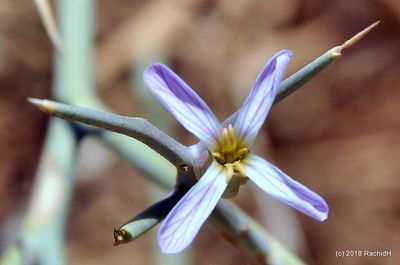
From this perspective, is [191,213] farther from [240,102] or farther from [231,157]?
[240,102]

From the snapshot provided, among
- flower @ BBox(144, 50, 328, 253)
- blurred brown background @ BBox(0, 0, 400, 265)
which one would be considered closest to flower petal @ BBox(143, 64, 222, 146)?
flower @ BBox(144, 50, 328, 253)

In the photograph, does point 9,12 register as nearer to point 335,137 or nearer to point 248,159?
point 335,137

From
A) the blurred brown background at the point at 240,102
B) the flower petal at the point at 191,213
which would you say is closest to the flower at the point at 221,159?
the flower petal at the point at 191,213

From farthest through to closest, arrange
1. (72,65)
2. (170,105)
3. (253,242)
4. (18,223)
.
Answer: (18,223)
(72,65)
(253,242)
(170,105)

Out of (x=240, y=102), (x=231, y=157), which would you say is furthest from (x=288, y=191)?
(x=240, y=102)

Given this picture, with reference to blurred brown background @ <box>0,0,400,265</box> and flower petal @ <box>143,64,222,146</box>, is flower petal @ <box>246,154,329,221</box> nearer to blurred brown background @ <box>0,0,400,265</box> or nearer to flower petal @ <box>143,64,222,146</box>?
flower petal @ <box>143,64,222,146</box>

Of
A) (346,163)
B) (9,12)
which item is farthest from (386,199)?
(9,12)
